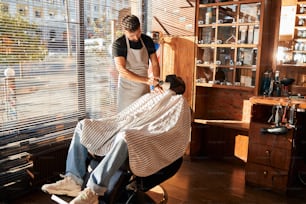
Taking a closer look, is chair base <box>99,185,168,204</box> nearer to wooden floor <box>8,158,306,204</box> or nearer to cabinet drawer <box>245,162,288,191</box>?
wooden floor <box>8,158,306,204</box>

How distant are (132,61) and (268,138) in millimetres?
1307

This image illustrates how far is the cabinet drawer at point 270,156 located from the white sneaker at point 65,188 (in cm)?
149

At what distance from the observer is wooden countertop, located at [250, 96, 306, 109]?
87.3 inches

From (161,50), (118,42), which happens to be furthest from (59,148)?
(161,50)

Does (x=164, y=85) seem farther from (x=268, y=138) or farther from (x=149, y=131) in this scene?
(x=268, y=138)

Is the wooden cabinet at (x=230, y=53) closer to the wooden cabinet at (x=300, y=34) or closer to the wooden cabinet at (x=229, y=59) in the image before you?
the wooden cabinet at (x=229, y=59)

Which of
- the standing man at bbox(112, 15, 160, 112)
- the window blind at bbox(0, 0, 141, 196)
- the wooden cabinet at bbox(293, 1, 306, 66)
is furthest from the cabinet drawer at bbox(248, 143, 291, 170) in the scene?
the window blind at bbox(0, 0, 141, 196)

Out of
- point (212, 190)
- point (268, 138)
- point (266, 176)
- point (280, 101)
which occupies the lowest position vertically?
point (212, 190)

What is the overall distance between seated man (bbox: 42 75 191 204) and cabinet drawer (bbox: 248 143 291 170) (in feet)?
3.01

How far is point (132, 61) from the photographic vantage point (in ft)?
7.91

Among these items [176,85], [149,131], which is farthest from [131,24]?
[149,131]

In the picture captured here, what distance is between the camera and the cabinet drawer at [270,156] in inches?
89.6

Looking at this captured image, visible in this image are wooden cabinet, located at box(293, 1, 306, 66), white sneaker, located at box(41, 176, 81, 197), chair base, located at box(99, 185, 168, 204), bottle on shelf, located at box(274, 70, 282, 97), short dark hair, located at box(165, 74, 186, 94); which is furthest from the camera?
bottle on shelf, located at box(274, 70, 282, 97)

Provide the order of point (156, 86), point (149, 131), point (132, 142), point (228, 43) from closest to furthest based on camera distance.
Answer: point (132, 142) < point (149, 131) < point (156, 86) < point (228, 43)
